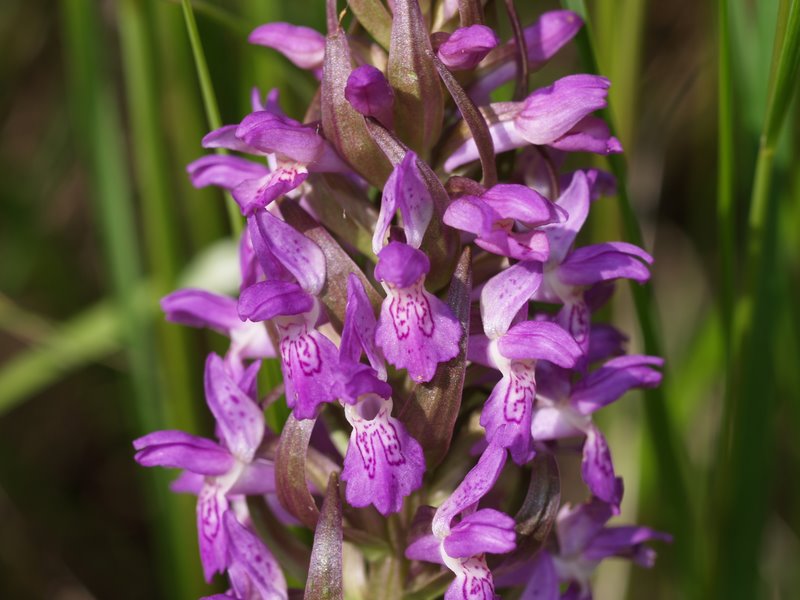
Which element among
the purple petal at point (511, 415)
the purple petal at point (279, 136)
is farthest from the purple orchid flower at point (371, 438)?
the purple petal at point (279, 136)

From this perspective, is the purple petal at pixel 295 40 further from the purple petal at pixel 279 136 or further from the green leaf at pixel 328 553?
the green leaf at pixel 328 553

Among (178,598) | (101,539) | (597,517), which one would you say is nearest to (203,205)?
(178,598)

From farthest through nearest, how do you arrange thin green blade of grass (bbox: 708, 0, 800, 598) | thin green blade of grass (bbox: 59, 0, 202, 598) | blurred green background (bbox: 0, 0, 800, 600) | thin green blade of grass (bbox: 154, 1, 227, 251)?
1. thin green blade of grass (bbox: 154, 1, 227, 251)
2. thin green blade of grass (bbox: 59, 0, 202, 598)
3. blurred green background (bbox: 0, 0, 800, 600)
4. thin green blade of grass (bbox: 708, 0, 800, 598)

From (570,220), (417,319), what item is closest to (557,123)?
(570,220)

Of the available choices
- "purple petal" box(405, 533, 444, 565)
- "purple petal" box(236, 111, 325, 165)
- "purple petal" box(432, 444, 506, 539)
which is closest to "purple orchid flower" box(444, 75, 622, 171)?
"purple petal" box(236, 111, 325, 165)

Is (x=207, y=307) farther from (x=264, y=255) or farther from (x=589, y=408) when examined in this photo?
(x=589, y=408)

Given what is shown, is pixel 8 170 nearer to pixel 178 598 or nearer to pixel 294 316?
pixel 178 598

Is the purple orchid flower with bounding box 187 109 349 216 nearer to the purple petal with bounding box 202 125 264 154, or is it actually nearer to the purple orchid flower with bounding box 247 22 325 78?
the purple petal with bounding box 202 125 264 154
